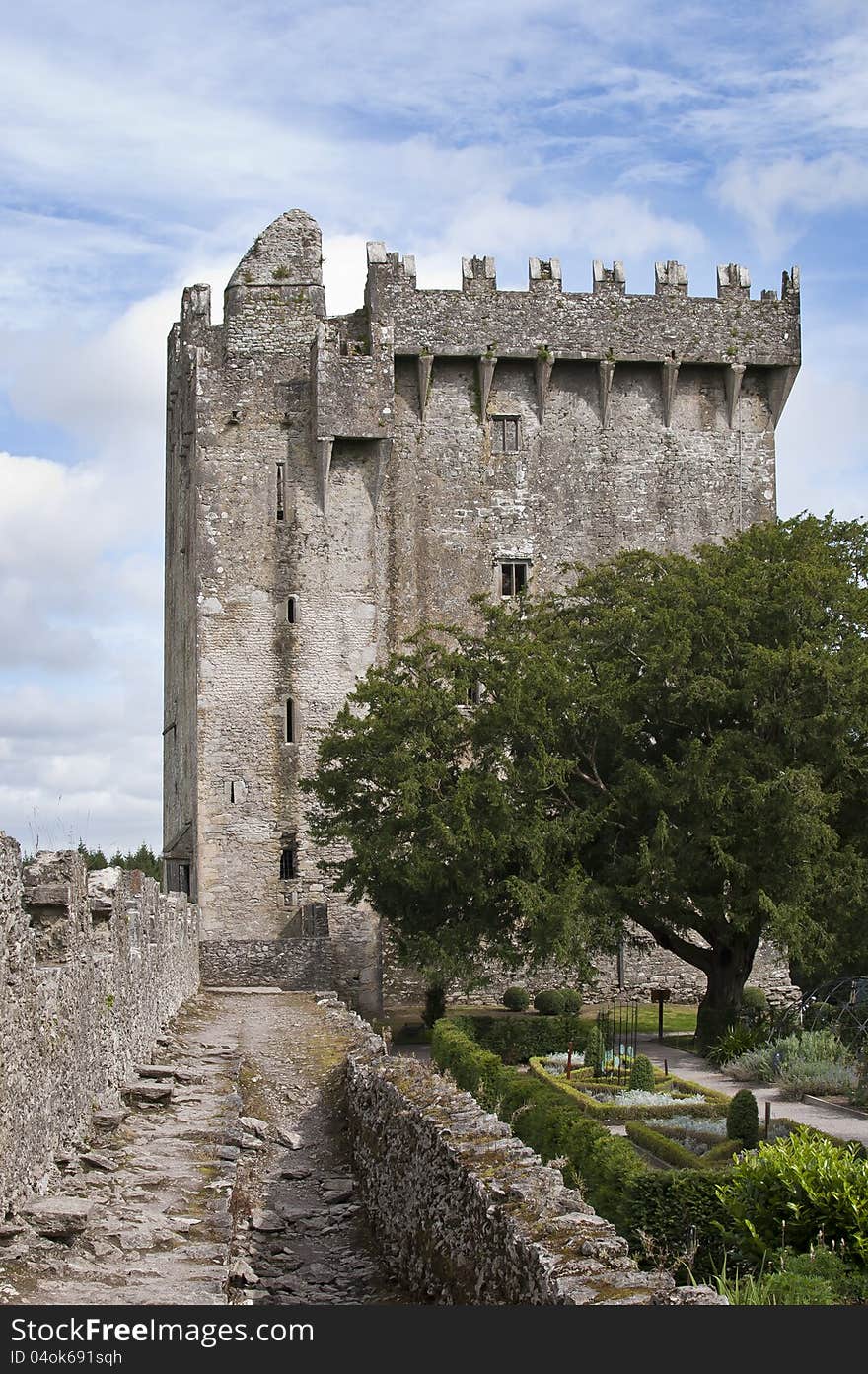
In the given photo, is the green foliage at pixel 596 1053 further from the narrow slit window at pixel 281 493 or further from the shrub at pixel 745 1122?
the narrow slit window at pixel 281 493

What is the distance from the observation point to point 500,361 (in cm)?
4188

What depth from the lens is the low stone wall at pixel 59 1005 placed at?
9.77 meters

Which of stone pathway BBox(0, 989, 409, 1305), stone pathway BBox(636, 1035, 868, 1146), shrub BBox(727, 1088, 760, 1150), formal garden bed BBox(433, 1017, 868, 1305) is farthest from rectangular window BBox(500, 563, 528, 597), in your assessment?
shrub BBox(727, 1088, 760, 1150)

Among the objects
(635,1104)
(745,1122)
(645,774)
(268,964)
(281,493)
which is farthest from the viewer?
(281,493)

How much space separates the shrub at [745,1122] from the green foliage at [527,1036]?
11.5m

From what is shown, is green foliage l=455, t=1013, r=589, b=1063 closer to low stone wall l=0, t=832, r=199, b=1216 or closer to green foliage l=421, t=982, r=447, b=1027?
green foliage l=421, t=982, r=447, b=1027

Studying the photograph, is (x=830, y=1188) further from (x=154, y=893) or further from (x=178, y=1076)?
(x=154, y=893)

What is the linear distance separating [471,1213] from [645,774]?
1935 centimetres

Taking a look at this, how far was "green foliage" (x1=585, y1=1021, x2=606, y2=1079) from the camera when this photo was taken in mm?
23953

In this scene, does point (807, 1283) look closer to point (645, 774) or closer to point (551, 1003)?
point (645, 774)

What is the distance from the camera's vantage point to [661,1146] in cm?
→ 1619

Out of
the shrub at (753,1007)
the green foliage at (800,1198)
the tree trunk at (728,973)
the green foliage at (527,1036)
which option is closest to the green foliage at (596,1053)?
the green foliage at (527,1036)

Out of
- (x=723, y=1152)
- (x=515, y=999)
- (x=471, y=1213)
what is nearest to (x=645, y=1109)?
(x=723, y=1152)

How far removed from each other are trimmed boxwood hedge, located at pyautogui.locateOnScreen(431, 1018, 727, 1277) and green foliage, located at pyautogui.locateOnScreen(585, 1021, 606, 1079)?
22.9ft
